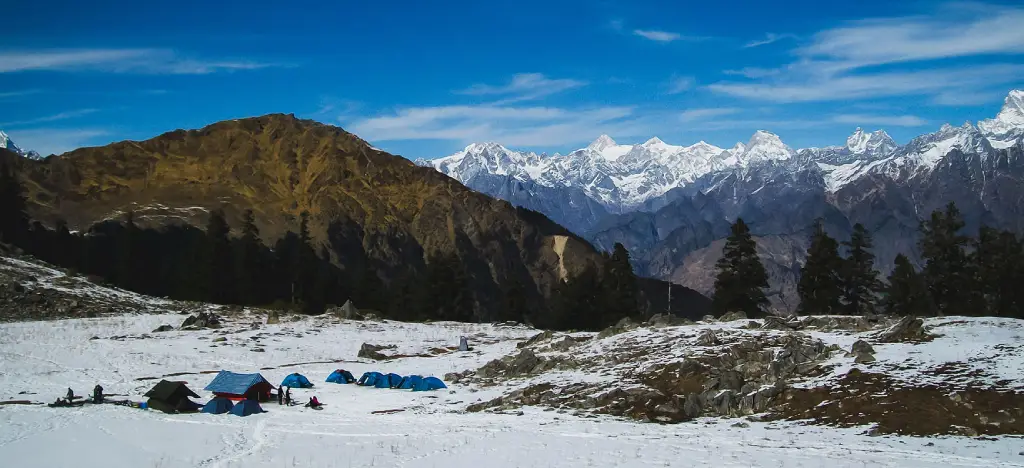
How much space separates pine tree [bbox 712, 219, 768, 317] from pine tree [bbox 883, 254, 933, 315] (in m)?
10.8

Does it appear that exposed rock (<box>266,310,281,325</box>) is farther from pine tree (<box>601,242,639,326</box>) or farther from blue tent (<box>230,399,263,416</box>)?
pine tree (<box>601,242,639,326</box>)

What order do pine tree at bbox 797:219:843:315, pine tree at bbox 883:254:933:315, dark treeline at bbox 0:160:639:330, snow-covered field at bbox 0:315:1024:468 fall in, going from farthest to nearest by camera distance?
dark treeline at bbox 0:160:639:330 < pine tree at bbox 797:219:843:315 < pine tree at bbox 883:254:933:315 < snow-covered field at bbox 0:315:1024:468

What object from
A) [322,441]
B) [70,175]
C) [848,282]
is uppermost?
[70,175]

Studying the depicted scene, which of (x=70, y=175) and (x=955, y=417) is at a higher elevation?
(x=70, y=175)

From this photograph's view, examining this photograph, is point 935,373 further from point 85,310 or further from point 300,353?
point 85,310

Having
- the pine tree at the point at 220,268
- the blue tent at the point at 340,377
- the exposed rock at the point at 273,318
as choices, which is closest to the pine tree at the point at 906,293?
the blue tent at the point at 340,377

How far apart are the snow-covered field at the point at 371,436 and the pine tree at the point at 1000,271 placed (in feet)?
113

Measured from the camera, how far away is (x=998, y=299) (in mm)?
63344

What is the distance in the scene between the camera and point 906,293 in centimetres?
6650

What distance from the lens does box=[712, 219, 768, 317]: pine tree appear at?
6844 centimetres

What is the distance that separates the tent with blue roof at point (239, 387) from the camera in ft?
124

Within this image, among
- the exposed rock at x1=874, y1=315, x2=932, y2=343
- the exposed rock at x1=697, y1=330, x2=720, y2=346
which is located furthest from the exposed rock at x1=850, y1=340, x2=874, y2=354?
the exposed rock at x1=697, y1=330, x2=720, y2=346

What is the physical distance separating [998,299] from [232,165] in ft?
573

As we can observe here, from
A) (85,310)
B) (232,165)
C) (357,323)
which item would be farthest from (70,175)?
(357,323)
